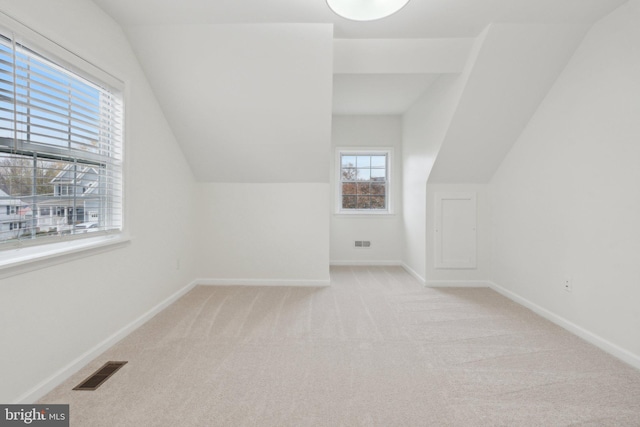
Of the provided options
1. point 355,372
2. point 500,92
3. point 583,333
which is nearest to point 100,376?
point 355,372

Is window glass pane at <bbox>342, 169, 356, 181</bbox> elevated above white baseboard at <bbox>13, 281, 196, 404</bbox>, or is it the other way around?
window glass pane at <bbox>342, 169, 356, 181</bbox>

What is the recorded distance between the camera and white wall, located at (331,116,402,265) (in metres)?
5.23

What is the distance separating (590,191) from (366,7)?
7.15 ft

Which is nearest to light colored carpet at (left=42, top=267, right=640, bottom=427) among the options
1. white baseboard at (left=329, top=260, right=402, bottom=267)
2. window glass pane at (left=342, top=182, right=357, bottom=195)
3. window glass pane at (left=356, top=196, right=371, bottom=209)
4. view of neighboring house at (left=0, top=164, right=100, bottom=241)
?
view of neighboring house at (left=0, top=164, right=100, bottom=241)

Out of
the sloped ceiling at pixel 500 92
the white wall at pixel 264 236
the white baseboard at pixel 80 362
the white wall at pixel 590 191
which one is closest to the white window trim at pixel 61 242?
the white baseboard at pixel 80 362

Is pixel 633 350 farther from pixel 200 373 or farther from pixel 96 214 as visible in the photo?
pixel 96 214

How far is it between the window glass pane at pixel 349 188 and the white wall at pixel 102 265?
2.67 meters

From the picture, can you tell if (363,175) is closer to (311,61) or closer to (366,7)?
(311,61)

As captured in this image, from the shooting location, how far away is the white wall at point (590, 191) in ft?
6.93

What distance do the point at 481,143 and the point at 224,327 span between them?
3.16 meters

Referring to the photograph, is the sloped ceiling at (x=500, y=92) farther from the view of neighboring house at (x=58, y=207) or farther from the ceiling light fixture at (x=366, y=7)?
the view of neighboring house at (x=58, y=207)

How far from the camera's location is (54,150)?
1834 millimetres

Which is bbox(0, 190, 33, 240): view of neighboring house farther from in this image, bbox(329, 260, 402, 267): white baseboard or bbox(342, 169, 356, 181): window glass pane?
bbox(342, 169, 356, 181): window glass pane

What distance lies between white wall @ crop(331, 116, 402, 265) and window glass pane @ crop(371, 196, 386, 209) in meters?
0.19
